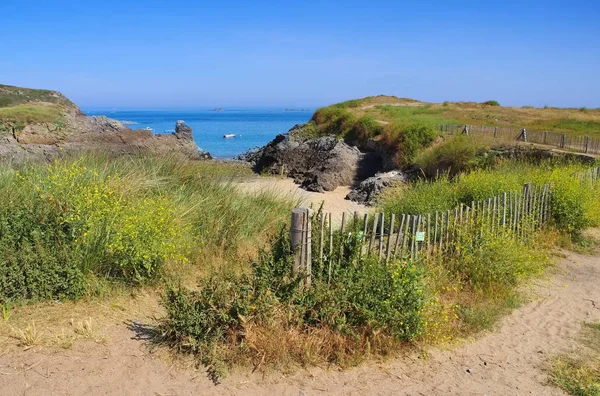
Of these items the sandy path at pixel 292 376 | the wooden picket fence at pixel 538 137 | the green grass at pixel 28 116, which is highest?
the green grass at pixel 28 116

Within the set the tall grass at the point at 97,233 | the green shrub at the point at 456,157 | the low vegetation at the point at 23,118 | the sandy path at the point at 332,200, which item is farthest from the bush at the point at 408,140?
the low vegetation at the point at 23,118

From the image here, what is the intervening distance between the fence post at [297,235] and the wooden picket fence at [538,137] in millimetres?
16949

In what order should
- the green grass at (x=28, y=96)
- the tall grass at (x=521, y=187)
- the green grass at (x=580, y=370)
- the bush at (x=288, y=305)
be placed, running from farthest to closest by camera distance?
the green grass at (x=28, y=96) → the tall grass at (x=521, y=187) → the bush at (x=288, y=305) → the green grass at (x=580, y=370)

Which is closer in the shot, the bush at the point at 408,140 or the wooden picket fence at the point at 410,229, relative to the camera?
the wooden picket fence at the point at 410,229

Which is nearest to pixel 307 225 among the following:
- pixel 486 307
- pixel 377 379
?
pixel 377 379

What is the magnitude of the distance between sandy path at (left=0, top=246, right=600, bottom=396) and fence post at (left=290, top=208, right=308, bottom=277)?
1.17 m

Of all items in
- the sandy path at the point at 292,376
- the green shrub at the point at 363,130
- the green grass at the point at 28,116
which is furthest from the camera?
the green shrub at the point at 363,130

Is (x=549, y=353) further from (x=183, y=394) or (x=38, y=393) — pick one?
(x=38, y=393)

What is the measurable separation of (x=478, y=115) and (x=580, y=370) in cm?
3540

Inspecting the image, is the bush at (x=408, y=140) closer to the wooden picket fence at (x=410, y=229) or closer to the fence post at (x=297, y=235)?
the wooden picket fence at (x=410, y=229)

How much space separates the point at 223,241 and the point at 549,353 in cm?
473

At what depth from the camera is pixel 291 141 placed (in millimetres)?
28109

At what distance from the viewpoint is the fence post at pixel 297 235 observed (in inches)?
214

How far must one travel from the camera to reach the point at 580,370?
499 centimetres
